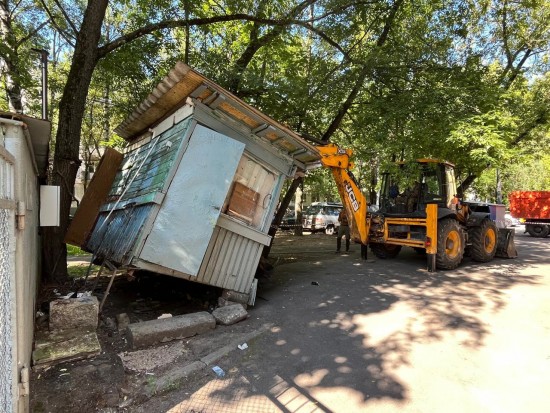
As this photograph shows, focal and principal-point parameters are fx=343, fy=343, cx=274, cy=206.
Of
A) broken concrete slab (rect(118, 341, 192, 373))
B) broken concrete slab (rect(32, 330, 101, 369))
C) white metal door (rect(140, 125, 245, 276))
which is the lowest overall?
broken concrete slab (rect(118, 341, 192, 373))

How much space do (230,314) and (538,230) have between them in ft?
70.3

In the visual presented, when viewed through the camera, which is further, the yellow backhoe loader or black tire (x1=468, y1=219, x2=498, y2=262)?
black tire (x1=468, y1=219, x2=498, y2=262)

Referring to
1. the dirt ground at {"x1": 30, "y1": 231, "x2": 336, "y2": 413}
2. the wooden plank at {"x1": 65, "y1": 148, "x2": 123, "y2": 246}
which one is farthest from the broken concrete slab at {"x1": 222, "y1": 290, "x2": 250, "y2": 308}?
the wooden plank at {"x1": 65, "y1": 148, "x2": 123, "y2": 246}

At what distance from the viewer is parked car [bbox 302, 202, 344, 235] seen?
2138cm

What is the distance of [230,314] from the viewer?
5.47 metres

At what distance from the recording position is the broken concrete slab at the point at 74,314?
4.82 m

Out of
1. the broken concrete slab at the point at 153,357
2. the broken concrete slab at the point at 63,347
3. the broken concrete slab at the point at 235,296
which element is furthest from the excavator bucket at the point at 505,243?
the broken concrete slab at the point at 63,347

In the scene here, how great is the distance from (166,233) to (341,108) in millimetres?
8018

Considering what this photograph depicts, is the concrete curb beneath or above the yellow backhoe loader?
beneath

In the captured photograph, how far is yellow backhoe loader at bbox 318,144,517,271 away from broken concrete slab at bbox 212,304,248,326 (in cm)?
439

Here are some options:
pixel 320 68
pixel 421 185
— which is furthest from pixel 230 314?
pixel 320 68

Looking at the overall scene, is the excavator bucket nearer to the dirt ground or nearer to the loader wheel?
the loader wheel

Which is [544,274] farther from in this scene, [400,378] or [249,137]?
[249,137]

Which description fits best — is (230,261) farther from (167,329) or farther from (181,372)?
(181,372)
